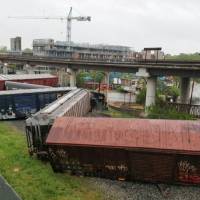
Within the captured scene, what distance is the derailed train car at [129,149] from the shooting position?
45.4 ft

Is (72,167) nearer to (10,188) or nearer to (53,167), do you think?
(53,167)

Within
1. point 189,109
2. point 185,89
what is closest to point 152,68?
point 189,109

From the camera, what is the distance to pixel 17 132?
81.3 feet

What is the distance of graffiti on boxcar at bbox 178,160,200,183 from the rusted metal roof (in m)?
0.65

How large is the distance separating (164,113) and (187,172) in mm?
20076

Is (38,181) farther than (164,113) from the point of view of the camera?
No

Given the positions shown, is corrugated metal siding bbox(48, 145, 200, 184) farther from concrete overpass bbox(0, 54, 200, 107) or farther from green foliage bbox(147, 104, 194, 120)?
concrete overpass bbox(0, 54, 200, 107)

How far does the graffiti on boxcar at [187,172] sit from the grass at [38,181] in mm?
3768

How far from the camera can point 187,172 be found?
1387cm

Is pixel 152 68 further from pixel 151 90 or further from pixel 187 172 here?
pixel 187 172

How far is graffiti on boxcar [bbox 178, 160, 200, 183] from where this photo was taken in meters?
13.8

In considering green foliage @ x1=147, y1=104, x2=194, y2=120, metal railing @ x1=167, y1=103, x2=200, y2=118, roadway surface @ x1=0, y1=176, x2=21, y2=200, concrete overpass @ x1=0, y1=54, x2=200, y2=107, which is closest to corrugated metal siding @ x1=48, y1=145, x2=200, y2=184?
roadway surface @ x1=0, y1=176, x2=21, y2=200

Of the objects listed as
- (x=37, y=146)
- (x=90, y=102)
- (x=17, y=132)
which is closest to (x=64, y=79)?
(x=90, y=102)

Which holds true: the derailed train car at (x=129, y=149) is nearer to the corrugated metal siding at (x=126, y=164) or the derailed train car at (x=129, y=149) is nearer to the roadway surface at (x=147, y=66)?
the corrugated metal siding at (x=126, y=164)
